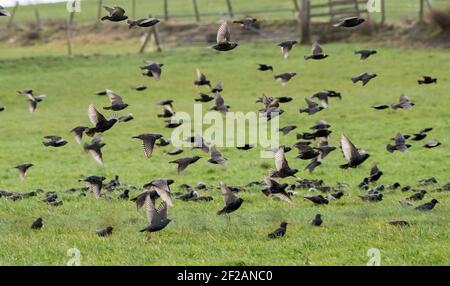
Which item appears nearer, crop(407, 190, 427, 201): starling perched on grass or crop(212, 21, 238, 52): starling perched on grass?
crop(212, 21, 238, 52): starling perched on grass

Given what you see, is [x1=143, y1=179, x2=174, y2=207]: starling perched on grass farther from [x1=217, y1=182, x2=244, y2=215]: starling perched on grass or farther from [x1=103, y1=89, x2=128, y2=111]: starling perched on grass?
[x1=103, y1=89, x2=128, y2=111]: starling perched on grass

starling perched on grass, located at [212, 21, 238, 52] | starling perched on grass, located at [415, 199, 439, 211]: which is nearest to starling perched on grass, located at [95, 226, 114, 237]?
starling perched on grass, located at [212, 21, 238, 52]

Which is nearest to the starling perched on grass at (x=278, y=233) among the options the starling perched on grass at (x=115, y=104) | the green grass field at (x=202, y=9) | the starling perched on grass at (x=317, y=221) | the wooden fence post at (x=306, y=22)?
the starling perched on grass at (x=317, y=221)

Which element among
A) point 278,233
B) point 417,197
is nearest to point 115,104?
point 278,233

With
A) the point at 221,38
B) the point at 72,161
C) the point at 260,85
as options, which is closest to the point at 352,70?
the point at 260,85

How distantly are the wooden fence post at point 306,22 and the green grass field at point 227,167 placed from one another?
70.8 inches

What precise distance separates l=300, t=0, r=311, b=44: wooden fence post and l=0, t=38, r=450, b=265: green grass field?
180cm

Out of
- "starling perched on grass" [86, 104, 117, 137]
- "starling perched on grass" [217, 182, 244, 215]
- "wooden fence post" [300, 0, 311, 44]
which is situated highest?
"starling perched on grass" [86, 104, 117, 137]

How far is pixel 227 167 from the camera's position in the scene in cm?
2497

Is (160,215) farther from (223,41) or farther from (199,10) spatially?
(199,10)

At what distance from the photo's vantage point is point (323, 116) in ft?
117

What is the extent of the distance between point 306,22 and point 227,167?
106 feet

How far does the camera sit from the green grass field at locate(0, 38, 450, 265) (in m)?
13.8

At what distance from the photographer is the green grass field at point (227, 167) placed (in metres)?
13.8
